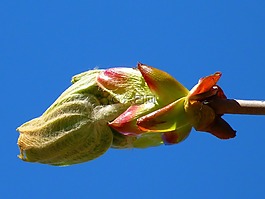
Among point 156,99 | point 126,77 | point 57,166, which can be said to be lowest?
point 57,166

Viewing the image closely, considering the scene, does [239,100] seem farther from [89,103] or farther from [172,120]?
[89,103]

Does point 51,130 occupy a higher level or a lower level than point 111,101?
lower

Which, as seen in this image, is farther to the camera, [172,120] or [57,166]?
[57,166]

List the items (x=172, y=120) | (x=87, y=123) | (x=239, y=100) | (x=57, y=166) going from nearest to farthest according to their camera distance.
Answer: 1. (x=239, y=100)
2. (x=172, y=120)
3. (x=87, y=123)
4. (x=57, y=166)

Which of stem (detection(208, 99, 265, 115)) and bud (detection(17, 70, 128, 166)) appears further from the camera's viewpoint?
bud (detection(17, 70, 128, 166))

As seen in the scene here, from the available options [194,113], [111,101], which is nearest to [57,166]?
[111,101]

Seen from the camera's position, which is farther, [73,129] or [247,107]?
[73,129]

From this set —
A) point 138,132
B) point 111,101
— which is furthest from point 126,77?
point 138,132

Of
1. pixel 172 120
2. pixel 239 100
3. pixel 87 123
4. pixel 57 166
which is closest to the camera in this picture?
pixel 239 100

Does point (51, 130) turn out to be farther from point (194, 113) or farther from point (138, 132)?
point (194, 113)

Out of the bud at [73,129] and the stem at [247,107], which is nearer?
the stem at [247,107]
